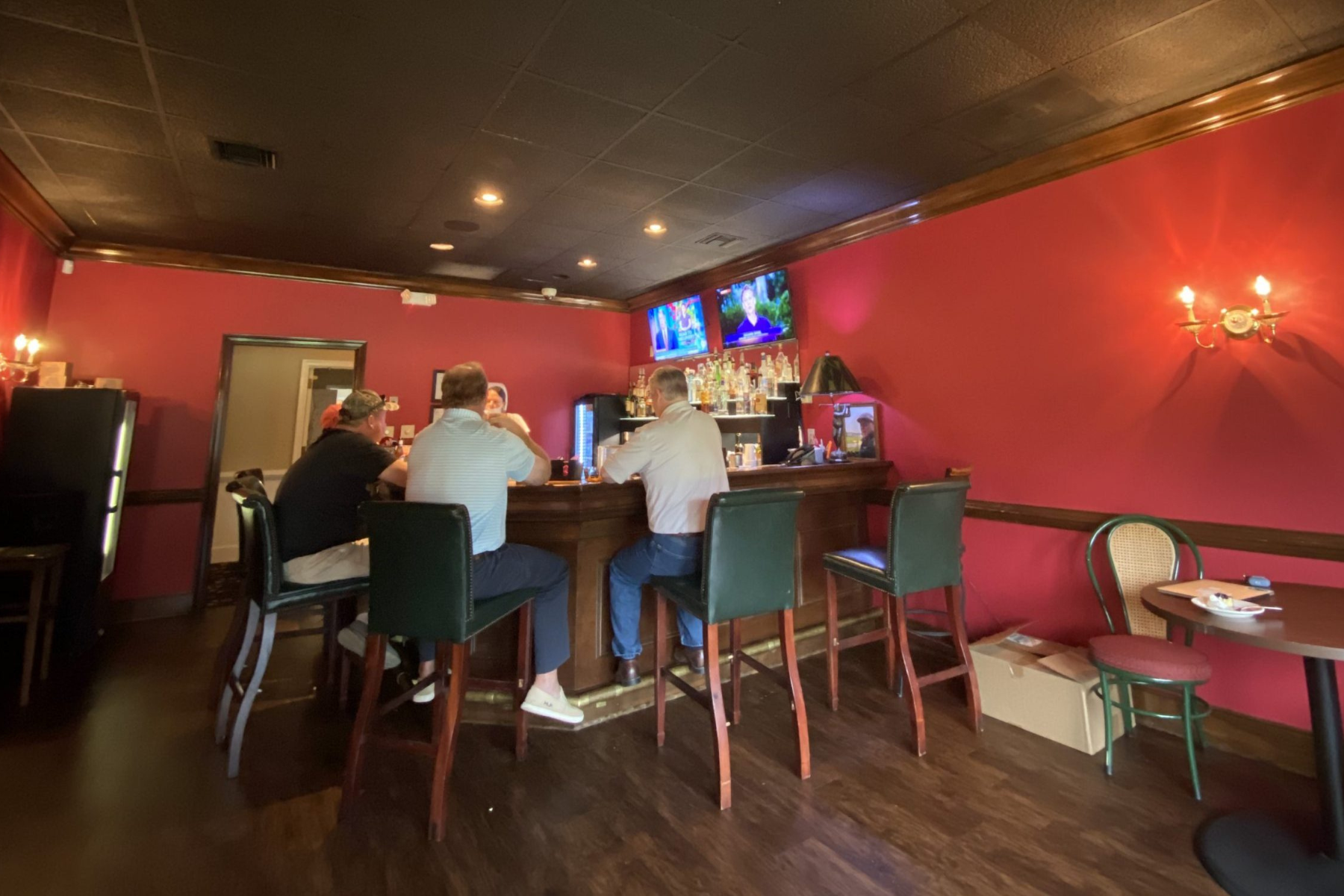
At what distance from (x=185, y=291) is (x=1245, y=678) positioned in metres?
7.26

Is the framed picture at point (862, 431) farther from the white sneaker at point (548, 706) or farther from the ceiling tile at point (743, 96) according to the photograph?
the white sneaker at point (548, 706)

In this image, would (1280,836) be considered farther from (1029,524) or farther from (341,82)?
(341,82)

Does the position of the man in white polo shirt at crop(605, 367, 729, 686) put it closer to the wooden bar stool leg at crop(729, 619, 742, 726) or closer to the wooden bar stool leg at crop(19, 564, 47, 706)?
the wooden bar stool leg at crop(729, 619, 742, 726)

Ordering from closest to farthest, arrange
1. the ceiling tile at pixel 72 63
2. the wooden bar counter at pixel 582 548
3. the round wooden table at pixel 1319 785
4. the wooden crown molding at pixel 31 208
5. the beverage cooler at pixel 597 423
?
the round wooden table at pixel 1319 785, the ceiling tile at pixel 72 63, the wooden bar counter at pixel 582 548, the wooden crown molding at pixel 31 208, the beverage cooler at pixel 597 423

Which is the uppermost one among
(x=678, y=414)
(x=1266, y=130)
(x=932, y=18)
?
(x=932, y=18)

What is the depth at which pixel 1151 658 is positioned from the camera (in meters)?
2.18

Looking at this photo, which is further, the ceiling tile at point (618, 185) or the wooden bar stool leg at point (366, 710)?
the ceiling tile at point (618, 185)

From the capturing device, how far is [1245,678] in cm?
250

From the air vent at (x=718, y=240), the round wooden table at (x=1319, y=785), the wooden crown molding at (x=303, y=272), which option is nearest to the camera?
the round wooden table at (x=1319, y=785)

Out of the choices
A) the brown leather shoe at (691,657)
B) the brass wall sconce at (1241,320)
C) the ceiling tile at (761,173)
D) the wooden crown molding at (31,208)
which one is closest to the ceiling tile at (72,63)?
the wooden crown molding at (31,208)

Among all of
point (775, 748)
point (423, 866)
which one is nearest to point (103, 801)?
point (423, 866)

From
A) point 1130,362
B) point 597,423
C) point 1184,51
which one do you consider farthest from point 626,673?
point 1184,51

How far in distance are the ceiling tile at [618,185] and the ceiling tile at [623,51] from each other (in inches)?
28.6

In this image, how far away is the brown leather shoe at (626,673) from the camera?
2.76m
